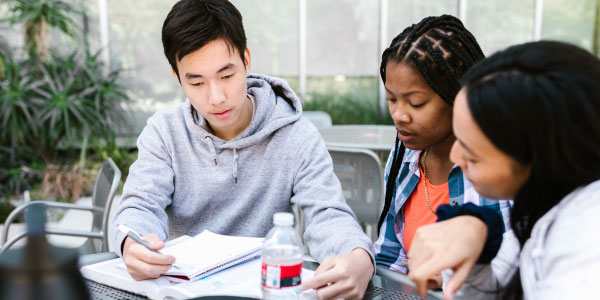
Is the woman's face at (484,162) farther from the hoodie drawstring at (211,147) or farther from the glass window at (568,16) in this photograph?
the glass window at (568,16)

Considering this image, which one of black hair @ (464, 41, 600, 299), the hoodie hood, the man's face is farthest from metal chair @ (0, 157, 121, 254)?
black hair @ (464, 41, 600, 299)

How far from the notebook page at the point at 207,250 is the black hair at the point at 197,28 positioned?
1.81ft

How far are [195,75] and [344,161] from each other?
1.14 m

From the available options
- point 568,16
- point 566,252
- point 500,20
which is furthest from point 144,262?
point 568,16

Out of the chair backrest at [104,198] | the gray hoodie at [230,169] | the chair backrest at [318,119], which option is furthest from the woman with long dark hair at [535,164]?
the chair backrest at [318,119]

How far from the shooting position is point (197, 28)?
1.37 m

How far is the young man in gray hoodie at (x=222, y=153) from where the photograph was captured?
1.37 metres

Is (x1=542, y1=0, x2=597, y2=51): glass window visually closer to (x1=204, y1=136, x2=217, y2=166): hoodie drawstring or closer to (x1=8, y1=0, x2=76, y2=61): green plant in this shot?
(x1=8, y1=0, x2=76, y2=61): green plant

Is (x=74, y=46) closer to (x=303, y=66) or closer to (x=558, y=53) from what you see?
(x=303, y=66)

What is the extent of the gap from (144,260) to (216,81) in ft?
1.89

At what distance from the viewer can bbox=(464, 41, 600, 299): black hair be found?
2.24 ft

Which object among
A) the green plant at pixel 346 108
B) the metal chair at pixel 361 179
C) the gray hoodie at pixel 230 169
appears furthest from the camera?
the green plant at pixel 346 108

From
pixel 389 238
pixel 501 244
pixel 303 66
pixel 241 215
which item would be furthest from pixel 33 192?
pixel 501 244

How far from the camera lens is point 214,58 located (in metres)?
1.38
